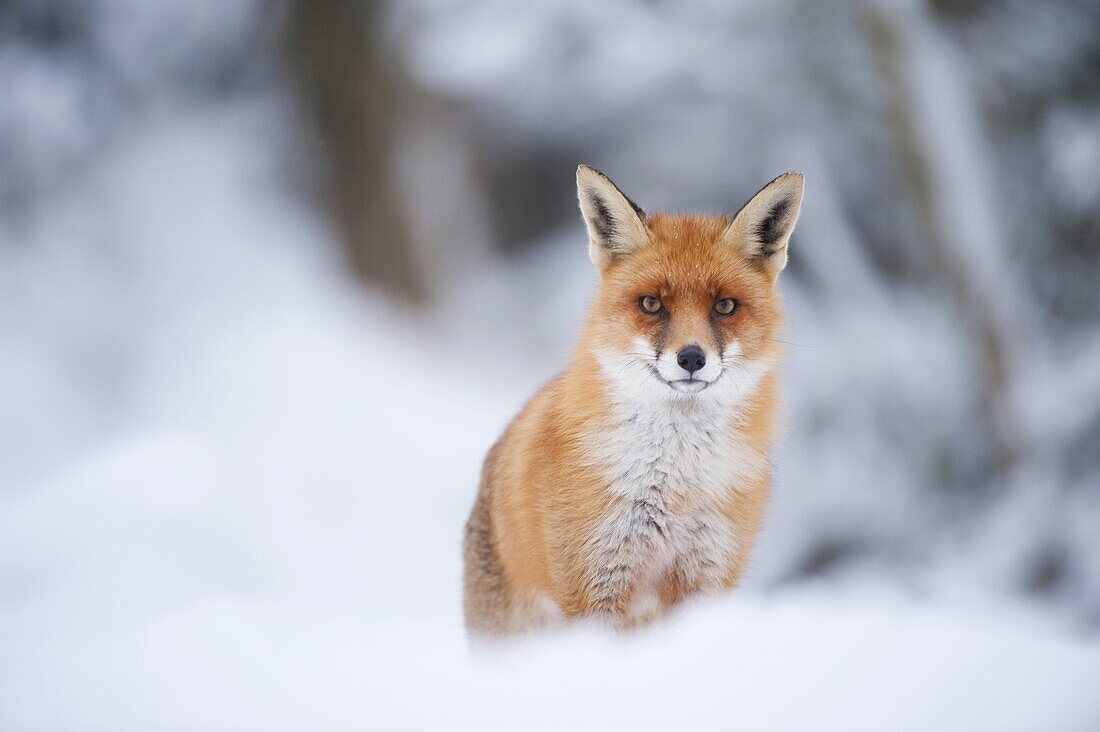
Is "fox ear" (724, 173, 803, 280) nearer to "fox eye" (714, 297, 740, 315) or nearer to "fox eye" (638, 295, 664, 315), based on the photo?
"fox eye" (714, 297, 740, 315)

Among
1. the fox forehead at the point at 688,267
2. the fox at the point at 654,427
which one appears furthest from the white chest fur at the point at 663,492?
the fox forehead at the point at 688,267

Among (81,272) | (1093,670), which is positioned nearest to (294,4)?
(81,272)

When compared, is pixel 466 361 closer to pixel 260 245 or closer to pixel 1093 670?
pixel 260 245

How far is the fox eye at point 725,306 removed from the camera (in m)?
2.37

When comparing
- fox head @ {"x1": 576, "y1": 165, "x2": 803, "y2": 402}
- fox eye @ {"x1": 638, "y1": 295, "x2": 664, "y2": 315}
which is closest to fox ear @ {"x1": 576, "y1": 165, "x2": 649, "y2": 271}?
fox head @ {"x1": 576, "y1": 165, "x2": 803, "y2": 402}

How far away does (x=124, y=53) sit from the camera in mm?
5926

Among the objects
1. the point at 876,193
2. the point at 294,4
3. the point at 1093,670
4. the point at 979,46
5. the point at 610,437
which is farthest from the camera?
the point at 294,4

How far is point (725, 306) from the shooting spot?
7.80ft

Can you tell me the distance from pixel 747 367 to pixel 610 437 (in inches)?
16.6

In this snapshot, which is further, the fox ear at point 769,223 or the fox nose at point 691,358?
the fox ear at point 769,223

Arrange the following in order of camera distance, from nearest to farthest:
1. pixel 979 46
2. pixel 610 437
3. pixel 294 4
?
pixel 610 437 < pixel 979 46 < pixel 294 4

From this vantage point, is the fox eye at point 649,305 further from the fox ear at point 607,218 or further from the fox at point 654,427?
the fox ear at point 607,218

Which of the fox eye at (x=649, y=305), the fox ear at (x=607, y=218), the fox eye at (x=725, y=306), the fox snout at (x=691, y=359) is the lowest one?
the fox snout at (x=691, y=359)

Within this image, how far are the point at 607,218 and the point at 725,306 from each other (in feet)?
1.39
